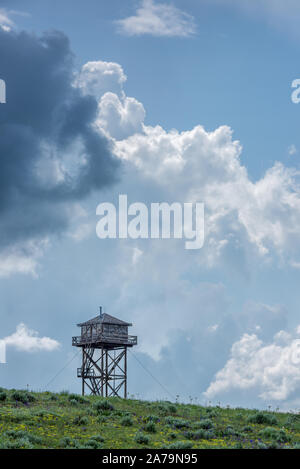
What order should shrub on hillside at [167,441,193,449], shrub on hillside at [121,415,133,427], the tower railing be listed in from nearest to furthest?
shrub on hillside at [167,441,193,449], shrub on hillside at [121,415,133,427], the tower railing

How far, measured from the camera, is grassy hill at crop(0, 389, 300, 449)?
81.8 feet

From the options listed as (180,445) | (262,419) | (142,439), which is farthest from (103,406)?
(180,445)

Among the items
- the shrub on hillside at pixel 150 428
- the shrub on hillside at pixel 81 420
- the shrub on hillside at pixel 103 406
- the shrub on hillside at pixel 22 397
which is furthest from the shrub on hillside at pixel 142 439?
the shrub on hillside at pixel 22 397

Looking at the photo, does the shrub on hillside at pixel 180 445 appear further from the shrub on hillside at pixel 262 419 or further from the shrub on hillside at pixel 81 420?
the shrub on hillside at pixel 262 419

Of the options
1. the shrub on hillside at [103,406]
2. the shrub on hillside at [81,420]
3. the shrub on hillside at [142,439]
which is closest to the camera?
the shrub on hillside at [142,439]

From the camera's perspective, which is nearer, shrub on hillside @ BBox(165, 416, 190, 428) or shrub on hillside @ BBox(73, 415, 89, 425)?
shrub on hillside @ BBox(73, 415, 89, 425)

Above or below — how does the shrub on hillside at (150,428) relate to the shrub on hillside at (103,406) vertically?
below

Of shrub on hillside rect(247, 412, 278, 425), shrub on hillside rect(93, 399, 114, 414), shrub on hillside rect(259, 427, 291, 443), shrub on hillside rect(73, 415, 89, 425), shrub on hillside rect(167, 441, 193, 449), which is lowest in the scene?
shrub on hillside rect(167, 441, 193, 449)

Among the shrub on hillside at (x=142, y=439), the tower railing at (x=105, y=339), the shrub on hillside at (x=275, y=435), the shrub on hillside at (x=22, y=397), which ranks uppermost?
the tower railing at (x=105, y=339)

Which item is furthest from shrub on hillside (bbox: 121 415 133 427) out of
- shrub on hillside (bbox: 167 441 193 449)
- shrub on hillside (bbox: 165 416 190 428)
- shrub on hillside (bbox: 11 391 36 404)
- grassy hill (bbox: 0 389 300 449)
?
shrub on hillside (bbox: 11 391 36 404)

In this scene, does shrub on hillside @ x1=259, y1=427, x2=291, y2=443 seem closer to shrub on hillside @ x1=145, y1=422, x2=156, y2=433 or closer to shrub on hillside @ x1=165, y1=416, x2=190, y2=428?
shrub on hillside @ x1=165, y1=416, x2=190, y2=428

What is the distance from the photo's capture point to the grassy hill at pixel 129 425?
2492 cm

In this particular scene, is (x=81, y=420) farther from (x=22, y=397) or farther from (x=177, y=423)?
Result: (x=22, y=397)

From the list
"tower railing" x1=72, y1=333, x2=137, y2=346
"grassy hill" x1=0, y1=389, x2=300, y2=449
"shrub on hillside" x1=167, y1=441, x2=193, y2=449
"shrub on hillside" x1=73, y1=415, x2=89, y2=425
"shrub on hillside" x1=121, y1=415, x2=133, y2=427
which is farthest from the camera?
"tower railing" x1=72, y1=333, x2=137, y2=346
